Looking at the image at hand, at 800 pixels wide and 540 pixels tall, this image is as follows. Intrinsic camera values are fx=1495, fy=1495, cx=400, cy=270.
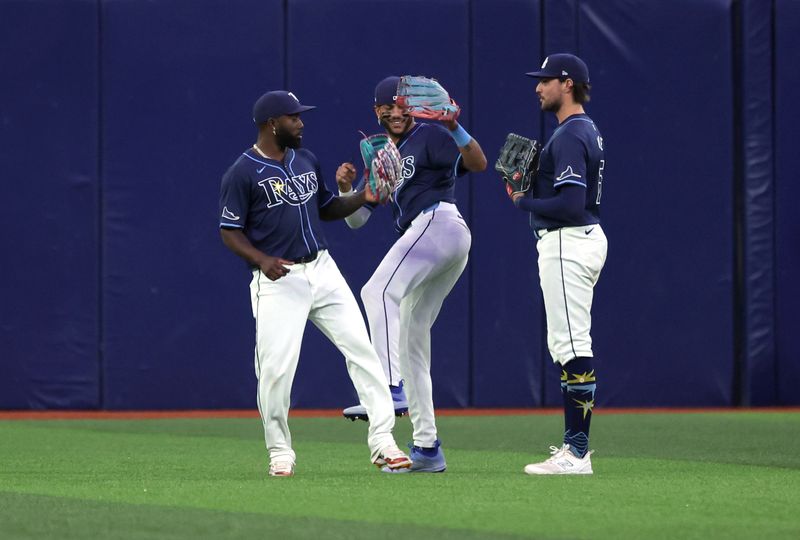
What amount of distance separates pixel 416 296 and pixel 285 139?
4.08ft

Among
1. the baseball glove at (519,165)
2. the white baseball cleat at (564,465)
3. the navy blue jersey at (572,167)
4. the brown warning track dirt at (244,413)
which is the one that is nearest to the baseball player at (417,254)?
the baseball glove at (519,165)

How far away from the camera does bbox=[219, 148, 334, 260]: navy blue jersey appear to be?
805 centimetres

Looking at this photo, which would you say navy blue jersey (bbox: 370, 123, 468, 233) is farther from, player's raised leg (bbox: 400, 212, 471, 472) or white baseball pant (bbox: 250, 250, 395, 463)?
white baseball pant (bbox: 250, 250, 395, 463)

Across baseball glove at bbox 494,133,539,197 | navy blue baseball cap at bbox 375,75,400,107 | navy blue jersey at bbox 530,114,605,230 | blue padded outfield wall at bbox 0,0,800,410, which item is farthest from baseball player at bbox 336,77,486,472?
blue padded outfield wall at bbox 0,0,800,410

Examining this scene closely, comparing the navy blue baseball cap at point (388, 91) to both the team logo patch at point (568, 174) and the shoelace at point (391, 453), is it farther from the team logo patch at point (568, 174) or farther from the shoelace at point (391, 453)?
the shoelace at point (391, 453)

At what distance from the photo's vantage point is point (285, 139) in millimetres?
8188

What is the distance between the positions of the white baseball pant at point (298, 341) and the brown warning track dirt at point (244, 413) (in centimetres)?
584

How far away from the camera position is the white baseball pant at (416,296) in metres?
8.44

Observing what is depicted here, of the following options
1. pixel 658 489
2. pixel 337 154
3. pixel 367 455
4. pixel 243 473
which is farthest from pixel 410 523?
pixel 337 154

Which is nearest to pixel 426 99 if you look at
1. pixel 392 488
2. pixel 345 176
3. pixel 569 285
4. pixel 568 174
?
pixel 345 176

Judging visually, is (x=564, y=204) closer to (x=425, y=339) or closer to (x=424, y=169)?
(x=424, y=169)

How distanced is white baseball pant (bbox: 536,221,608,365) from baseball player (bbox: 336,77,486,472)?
68 cm

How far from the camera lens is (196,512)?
634 centimetres

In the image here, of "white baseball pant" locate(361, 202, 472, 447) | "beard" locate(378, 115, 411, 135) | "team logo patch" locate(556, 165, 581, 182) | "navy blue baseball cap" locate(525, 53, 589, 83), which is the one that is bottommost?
"white baseball pant" locate(361, 202, 472, 447)
